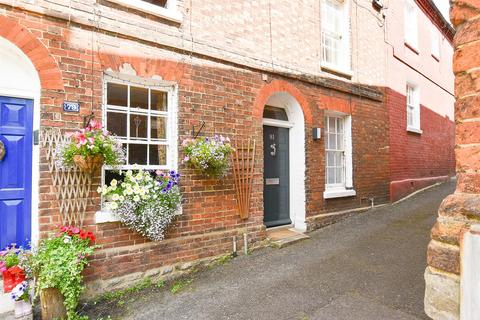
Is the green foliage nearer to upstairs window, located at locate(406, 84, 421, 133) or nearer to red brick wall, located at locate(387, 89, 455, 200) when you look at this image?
red brick wall, located at locate(387, 89, 455, 200)

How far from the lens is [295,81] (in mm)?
6605

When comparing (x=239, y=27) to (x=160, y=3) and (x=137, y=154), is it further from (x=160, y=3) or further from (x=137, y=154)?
(x=137, y=154)

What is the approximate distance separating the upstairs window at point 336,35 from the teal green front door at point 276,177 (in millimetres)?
2487

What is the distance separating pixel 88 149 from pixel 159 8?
7.97 ft

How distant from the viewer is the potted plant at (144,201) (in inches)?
161

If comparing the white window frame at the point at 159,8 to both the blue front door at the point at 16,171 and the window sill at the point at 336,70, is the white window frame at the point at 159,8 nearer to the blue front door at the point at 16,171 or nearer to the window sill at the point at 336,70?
the blue front door at the point at 16,171

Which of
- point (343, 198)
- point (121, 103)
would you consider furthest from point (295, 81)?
point (121, 103)

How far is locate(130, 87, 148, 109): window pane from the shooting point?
4.62 m

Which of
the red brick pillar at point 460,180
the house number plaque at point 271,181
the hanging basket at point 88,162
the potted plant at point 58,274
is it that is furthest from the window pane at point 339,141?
the red brick pillar at point 460,180

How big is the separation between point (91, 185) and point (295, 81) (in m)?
4.44

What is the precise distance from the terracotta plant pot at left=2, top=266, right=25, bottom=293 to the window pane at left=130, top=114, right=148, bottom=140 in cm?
211

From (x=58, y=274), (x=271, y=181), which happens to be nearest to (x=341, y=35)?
(x=271, y=181)

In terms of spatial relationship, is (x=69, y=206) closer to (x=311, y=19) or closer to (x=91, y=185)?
(x=91, y=185)

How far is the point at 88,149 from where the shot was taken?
3.66 metres
